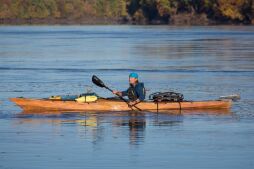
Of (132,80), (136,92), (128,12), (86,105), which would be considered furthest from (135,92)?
(128,12)

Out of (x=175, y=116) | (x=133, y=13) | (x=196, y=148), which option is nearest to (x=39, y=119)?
(x=175, y=116)

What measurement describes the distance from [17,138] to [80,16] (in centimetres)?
15538

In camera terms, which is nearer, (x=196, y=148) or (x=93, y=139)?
(x=196, y=148)

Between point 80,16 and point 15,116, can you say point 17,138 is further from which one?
point 80,16

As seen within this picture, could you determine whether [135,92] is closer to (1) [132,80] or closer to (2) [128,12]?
(1) [132,80]

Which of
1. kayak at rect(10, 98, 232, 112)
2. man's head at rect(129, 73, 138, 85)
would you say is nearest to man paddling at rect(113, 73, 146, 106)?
man's head at rect(129, 73, 138, 85)

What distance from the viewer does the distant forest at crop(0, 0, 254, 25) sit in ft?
436

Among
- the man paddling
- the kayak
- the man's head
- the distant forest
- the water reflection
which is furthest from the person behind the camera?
the distant forest

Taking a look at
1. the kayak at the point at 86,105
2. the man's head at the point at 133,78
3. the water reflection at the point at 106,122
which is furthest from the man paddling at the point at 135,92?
the water reflection at the point at 106,122

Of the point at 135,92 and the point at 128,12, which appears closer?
the point at 135,92

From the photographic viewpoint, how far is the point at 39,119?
76.7 ft

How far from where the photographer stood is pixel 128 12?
521ft

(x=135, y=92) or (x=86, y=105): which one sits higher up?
(x=135, y=92)

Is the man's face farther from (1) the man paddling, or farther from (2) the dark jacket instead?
(2) the dark jacket
